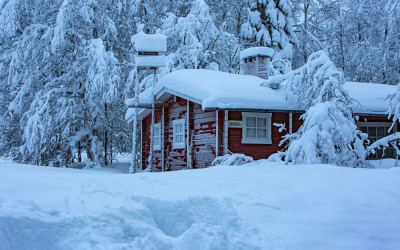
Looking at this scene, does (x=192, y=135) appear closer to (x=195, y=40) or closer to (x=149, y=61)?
(x=149, y=61)

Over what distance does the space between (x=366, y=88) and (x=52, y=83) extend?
44.0ft

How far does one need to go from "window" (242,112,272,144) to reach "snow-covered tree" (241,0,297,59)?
38.9 ft

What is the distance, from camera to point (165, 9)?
2780cm

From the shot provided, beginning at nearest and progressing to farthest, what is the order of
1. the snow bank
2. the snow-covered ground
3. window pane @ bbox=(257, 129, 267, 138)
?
the snow-covered ground → window pane @ bbox=(257, 129, 267, 138) → the snow bank

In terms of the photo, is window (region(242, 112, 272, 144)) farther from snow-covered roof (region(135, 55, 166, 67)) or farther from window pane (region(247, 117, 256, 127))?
snow-covered roof (region(135, 55, 166, 67))

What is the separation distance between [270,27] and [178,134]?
43.0 ft

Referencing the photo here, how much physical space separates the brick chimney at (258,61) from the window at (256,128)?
149 inches

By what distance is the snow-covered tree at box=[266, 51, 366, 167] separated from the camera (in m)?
10.9

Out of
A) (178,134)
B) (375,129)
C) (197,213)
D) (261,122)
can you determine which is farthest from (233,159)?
(197,213)

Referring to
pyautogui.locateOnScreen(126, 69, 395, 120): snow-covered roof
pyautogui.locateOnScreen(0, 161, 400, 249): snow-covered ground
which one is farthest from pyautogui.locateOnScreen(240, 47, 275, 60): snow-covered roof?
pyautogui.locateOnScreen(0, 161, 400, 249): snow-covered ground

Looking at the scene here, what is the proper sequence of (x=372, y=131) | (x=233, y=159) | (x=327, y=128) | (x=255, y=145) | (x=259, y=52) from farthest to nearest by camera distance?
(x=259, y=52) < (x=372, y=131) < (x=255, y=145) < (x=233, y=159) < (x=327, y=128)

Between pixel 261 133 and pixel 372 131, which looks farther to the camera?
pixel 372 131

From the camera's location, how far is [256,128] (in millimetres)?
14117

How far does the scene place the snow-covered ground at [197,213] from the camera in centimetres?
422
